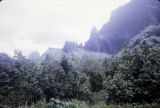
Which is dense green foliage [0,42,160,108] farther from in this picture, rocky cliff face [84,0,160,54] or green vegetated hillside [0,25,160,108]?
rocky cliff face [84,0,160,54]

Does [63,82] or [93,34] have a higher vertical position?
[93,34]

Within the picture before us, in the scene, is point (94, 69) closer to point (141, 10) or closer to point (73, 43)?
point (73, 43)

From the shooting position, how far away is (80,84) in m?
31.4

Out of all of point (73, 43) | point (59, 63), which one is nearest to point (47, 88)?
point (59, 63)

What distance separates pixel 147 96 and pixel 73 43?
107m

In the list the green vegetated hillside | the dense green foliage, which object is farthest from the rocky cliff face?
the dense green foliage

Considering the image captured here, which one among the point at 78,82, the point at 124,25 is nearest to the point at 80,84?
the point at 78,82

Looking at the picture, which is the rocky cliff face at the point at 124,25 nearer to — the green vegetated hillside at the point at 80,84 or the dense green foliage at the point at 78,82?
the green vegetated hillside at the point at 80,84

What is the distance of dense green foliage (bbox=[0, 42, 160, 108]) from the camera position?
20188 mm

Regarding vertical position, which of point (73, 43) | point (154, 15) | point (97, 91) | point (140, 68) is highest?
point (154, 15)

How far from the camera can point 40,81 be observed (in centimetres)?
2777

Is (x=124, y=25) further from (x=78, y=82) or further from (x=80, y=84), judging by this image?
(x=78, y=82)

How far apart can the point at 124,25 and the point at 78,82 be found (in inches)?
4499

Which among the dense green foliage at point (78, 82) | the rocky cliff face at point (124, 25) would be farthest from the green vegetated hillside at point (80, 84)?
the rocky cliff face at point (124, 25)
